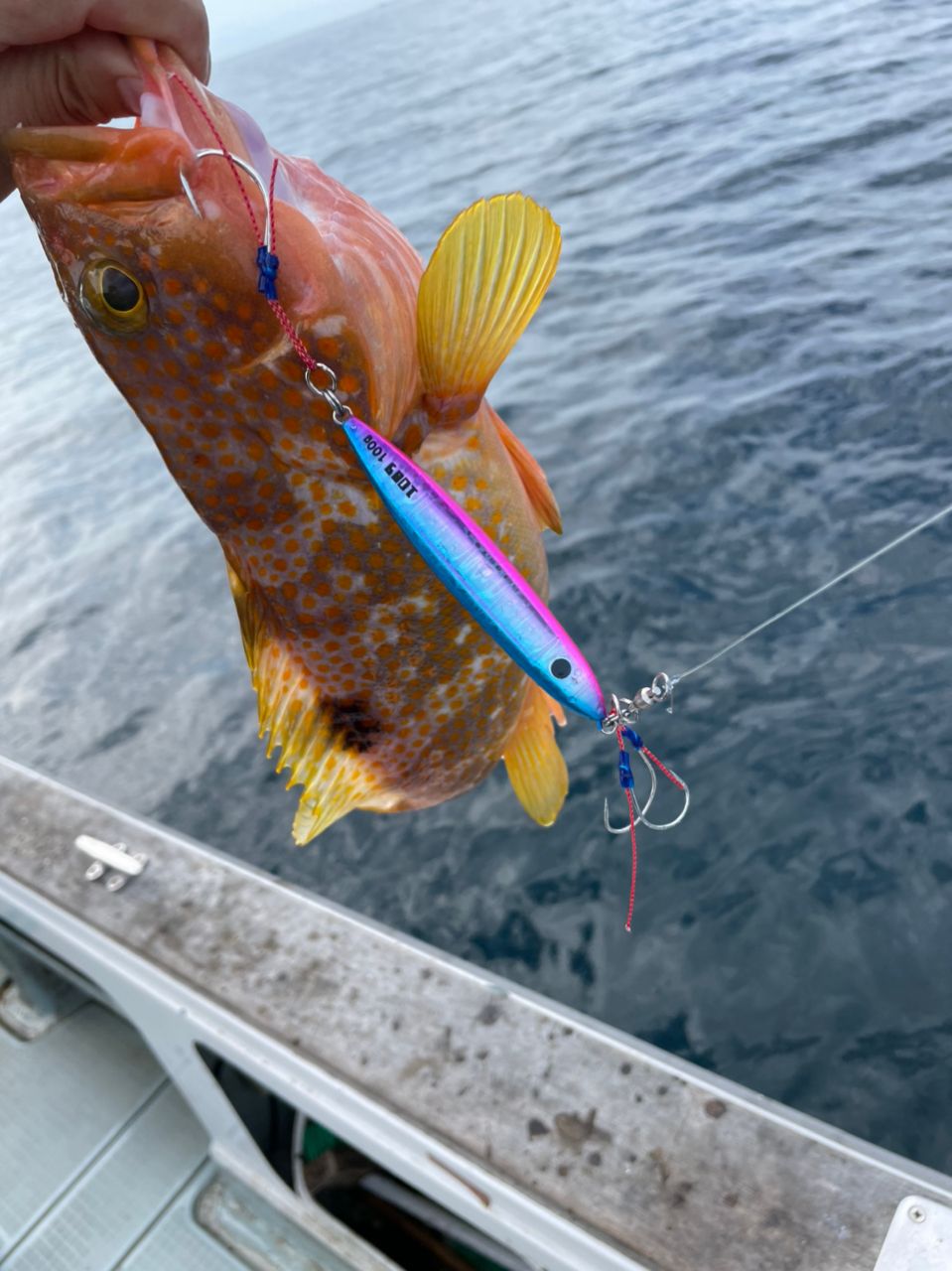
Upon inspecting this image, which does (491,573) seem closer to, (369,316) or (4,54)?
(369,316)

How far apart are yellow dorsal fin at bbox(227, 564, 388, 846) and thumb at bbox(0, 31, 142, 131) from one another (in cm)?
76

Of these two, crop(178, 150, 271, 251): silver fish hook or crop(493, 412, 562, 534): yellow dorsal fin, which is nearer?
crop(178, 150, 271, 251): silver fish hook

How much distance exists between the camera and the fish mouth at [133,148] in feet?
4.23

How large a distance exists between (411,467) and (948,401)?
21.8 feet

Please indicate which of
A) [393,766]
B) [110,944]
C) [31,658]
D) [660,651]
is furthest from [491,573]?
[31,658]

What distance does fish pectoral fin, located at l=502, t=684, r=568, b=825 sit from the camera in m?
2.17

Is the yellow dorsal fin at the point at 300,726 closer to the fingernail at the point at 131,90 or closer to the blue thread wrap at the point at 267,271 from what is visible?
the blue thread wrap at the point at 267,271

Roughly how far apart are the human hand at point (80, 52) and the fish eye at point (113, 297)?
200 mm

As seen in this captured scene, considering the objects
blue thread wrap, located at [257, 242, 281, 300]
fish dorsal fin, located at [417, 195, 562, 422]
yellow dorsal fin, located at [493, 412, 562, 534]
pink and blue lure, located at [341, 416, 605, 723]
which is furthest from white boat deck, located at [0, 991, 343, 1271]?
blue thread wrap, located at [257, 242, 281, 300]

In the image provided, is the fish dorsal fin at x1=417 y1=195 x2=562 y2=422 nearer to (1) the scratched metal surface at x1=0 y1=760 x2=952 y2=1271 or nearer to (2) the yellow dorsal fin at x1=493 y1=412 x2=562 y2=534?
(2) the yellow dorsal fin at x1=493 y1=412 x2=562 y2=534

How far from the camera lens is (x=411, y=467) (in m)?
1.28

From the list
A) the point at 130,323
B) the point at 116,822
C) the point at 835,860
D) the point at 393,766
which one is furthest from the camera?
the point at 835,860

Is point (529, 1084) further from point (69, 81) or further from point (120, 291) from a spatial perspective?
point (69, 81)

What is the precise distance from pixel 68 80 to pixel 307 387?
51cm
